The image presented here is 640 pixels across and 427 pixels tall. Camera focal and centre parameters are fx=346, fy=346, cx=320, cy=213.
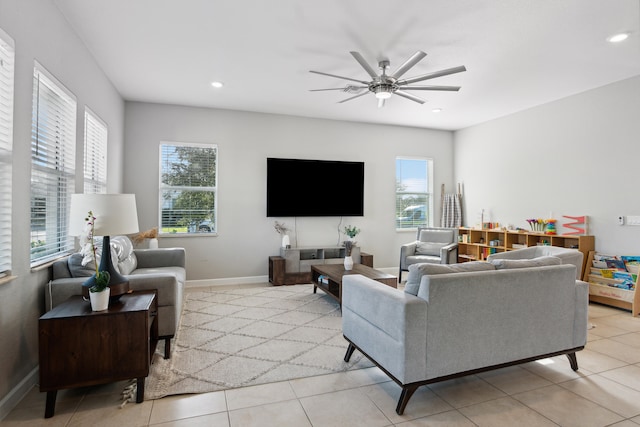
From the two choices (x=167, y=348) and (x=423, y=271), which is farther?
(x=167, y=348)

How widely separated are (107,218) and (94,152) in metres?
1.97

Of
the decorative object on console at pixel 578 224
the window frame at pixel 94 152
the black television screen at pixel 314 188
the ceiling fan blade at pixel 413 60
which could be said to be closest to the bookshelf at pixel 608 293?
the decorative object on console at pixel 578 224

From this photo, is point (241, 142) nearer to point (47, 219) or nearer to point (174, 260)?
point (174, 260)

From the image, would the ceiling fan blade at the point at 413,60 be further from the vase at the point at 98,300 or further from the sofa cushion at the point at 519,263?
the vase at the point at 98,300

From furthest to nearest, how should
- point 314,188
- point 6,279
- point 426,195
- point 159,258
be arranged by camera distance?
point 426,195
point 314,188
point 159,258
point 6,279

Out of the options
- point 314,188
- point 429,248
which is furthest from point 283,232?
point 429,248

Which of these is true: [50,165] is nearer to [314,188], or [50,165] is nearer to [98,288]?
[98,288]

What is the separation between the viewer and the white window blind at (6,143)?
2.03 m

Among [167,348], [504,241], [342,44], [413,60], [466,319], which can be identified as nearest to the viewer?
[466,319]

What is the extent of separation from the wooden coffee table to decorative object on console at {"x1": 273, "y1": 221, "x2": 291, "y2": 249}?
896mm

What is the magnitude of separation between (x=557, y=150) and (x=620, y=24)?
2.33 metres

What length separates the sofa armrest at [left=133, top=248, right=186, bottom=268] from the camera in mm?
4023

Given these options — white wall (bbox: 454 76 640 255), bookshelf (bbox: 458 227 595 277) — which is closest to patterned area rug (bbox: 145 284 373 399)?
bookshelf (bbox: 458 227 595 277)

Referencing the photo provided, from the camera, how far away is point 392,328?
2049 millimetres
